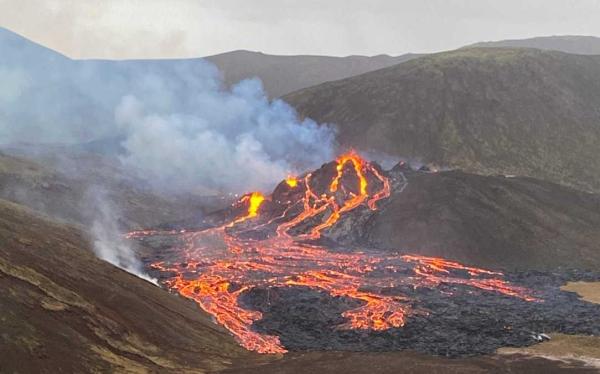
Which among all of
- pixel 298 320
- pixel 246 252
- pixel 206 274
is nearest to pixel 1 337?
pixel 298 320

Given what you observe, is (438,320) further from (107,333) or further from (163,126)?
(163,126)

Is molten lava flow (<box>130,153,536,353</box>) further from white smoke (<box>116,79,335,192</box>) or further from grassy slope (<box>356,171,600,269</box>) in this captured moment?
white smoke (<box>116,79,335,192</box>)

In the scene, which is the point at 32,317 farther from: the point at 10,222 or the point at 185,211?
the point at 185,211

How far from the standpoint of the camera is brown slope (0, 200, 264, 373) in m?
20.3

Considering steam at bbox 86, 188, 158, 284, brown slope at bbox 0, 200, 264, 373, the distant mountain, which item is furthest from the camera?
the distant mountain

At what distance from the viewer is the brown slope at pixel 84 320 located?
20.3m

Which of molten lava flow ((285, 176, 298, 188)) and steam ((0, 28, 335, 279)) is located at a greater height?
steam ((0, 28, 335, 279))

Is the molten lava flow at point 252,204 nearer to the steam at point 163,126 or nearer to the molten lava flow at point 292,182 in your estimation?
the molten lava flow at point 292,182

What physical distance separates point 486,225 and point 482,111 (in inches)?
2560

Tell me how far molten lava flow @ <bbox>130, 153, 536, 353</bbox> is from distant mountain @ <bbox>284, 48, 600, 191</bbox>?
4192 cm

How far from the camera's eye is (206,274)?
49.9 m

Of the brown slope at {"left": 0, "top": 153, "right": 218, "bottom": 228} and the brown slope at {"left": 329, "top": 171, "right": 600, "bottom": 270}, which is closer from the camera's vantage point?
the brown slope at {"left": 329, "top": 171, "right": 600, "bottom": 270}

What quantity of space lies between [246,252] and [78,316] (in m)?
35.0

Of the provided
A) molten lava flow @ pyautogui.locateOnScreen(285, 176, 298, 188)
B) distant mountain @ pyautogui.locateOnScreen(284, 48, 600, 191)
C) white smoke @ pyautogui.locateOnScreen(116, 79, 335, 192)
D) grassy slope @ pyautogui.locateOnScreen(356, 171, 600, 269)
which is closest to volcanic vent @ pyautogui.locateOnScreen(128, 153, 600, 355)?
molten lava flow @ pyautogui.locateOnScreen(285, 176, 298, 188)
